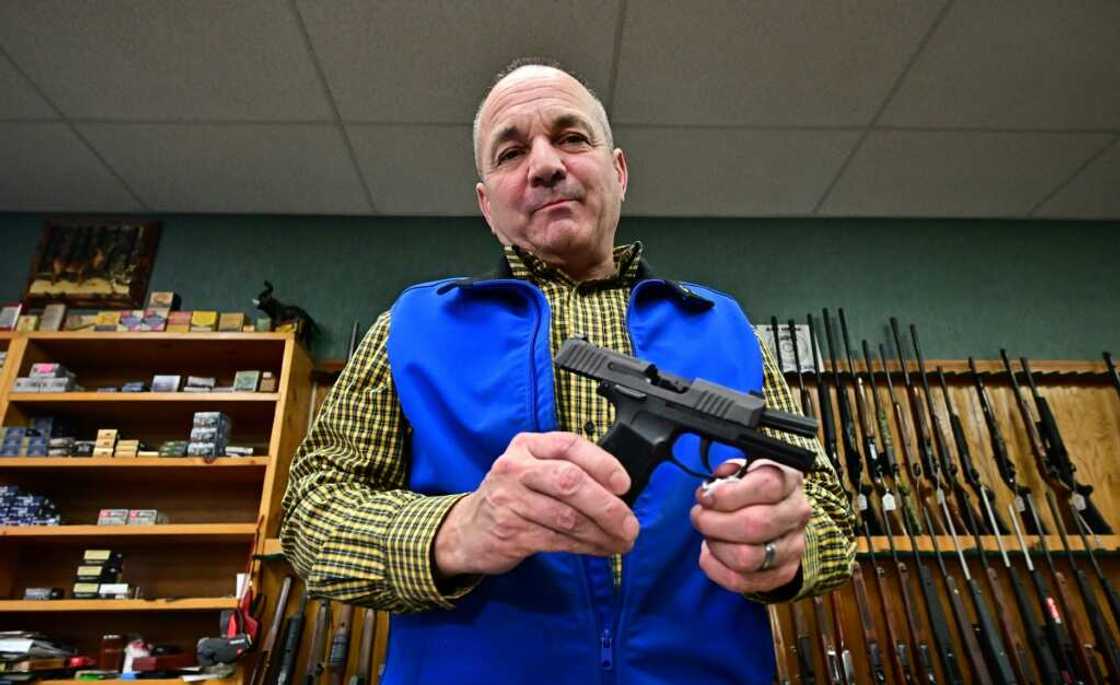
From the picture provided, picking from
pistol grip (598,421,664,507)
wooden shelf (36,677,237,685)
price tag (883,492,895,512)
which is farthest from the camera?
price tag (883,492,895,512)

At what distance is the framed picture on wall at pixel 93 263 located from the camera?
138 inches

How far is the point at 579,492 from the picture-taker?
1.99 feet

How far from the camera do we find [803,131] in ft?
10.00

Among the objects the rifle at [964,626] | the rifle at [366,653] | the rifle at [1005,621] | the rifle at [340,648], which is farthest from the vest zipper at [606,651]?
the rifle at [1005,621]

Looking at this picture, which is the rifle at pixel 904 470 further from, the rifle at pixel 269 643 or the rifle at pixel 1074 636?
the rifle at pixel 269 643

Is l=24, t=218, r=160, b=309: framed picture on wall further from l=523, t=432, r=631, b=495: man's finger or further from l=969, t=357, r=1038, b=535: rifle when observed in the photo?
l=969, t=357, r=1038, b=535: rifle

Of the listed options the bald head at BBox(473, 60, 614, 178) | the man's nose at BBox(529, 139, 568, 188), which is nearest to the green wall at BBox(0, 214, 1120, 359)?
the bald head at BBox(473, 60, 614, 178)

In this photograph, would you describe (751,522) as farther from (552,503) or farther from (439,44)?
(439,44)

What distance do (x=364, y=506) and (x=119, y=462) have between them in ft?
8.50

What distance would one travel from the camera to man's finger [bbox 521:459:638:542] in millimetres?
607

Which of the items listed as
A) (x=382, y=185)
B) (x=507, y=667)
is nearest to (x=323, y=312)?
(x=382, y=185)

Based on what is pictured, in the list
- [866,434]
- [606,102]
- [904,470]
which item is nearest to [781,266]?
[866,434]

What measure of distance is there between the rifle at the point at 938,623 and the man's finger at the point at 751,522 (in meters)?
2.44

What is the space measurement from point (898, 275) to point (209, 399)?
148 inches
